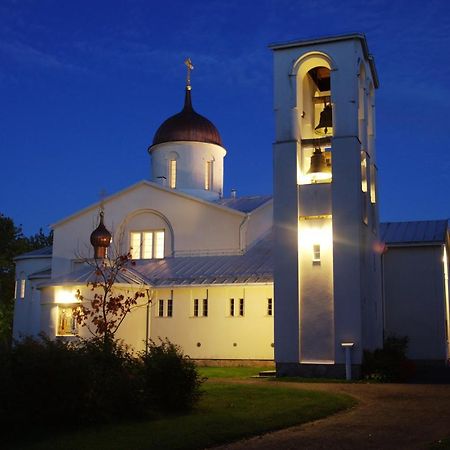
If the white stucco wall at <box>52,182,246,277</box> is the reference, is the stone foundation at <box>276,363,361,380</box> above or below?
below

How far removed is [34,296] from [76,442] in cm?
2840

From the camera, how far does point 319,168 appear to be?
75.4 ft

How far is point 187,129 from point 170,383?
25.7 m

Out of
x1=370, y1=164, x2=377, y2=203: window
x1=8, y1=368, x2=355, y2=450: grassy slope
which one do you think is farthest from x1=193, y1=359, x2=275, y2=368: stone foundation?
x1=8, y1=368, x2=355, y2=450: grassy slope

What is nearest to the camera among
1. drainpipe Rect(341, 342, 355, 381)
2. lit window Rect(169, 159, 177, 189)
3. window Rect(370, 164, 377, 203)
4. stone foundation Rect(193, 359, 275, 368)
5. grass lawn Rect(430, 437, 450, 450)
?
grass lawn Rect(430, 437, 450, 450)

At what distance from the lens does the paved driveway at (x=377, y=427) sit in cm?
1102

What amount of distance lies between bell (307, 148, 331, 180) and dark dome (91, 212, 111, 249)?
13006mm

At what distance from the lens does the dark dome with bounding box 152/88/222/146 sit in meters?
38.3

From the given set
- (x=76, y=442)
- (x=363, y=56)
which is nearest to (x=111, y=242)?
(x=363, y=56)

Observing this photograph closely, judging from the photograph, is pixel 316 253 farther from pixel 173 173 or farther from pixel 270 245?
pixel 173 173

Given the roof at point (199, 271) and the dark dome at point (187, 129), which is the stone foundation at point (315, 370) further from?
the dark dome at point (187, 129)

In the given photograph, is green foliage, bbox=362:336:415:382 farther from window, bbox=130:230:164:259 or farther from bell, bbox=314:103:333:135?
window, bbox=130:230:164:259

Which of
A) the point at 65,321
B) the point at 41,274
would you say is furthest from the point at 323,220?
the point at 41,274

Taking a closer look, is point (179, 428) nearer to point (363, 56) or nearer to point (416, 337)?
point (363, 56)
